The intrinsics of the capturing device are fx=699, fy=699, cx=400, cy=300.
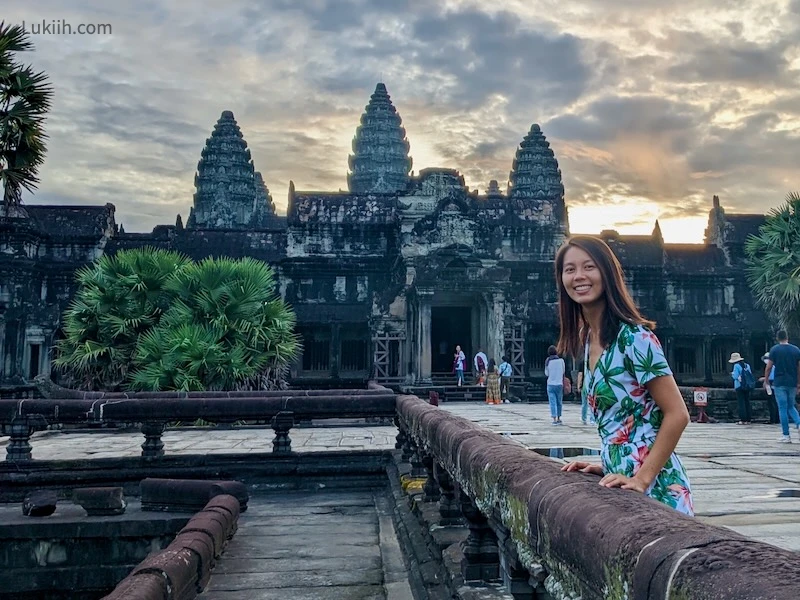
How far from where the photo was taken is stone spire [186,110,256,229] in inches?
1987

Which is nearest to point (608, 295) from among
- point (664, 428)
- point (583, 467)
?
point (664, 428)

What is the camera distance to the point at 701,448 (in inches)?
342

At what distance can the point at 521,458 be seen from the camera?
8.25 ft

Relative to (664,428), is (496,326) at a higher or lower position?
higher

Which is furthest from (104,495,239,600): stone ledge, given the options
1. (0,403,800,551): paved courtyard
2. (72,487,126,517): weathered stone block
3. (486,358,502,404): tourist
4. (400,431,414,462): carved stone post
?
(486,358,502,404): tourist

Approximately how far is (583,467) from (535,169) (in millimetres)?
48773

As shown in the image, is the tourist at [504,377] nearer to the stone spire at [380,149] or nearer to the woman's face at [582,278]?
the woman's face at [582,278]

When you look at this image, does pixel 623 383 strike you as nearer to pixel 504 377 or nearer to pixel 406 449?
pixel 406 449

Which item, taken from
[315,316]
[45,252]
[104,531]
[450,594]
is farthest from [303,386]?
[450,594]

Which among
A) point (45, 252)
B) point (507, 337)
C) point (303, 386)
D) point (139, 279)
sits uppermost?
point (45, 252)

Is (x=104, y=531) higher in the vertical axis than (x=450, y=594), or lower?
lower

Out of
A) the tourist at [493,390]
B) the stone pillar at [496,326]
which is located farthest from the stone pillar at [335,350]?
the tourist at [493,390]

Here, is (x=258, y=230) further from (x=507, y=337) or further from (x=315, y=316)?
(x=507, y=337)

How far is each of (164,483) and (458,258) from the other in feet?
61.1
